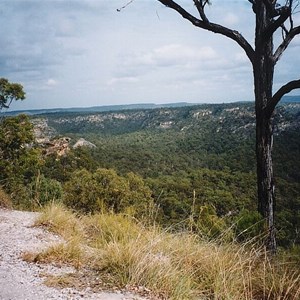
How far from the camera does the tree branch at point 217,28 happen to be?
17.0ft

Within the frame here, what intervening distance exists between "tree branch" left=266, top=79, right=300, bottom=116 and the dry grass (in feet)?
7.06

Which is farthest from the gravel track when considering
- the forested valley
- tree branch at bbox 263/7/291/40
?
tree branch at bbox 263/7/291/40

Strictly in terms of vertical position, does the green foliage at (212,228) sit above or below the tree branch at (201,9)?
below

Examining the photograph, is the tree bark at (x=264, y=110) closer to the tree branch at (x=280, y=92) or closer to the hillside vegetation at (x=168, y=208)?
the tree branch at (x=280, y=92)

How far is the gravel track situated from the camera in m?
2.58

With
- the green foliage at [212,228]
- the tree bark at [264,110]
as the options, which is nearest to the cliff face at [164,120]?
the tree bark at [264,110]

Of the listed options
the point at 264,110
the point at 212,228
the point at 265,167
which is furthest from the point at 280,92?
the point at 212,228

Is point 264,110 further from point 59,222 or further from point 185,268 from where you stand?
point 59,222

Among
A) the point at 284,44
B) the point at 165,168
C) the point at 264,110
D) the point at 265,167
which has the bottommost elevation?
the point at 165,168

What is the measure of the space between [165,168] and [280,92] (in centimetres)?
6292

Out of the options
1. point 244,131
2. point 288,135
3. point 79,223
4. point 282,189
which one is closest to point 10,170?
point 79,223

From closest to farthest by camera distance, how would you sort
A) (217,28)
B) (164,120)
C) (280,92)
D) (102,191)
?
(280,92) → (217,28) → (102,191) → (164,120)

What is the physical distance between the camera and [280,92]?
4.79 m

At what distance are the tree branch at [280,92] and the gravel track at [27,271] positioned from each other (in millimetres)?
3177
